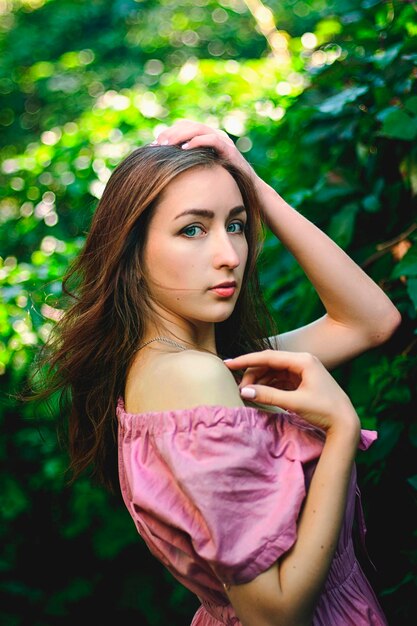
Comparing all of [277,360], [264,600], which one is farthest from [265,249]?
[264,600]

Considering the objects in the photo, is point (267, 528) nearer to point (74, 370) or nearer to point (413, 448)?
point (74, 370)

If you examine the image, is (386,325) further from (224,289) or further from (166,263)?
(166,263)

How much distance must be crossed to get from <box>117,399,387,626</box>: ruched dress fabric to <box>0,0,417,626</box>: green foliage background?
0.62 metres

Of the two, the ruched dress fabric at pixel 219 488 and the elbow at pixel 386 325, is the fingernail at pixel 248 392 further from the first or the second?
the elbow at pixel 386 325

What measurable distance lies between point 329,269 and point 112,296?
0.55 m

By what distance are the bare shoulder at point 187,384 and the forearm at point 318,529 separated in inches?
8.0

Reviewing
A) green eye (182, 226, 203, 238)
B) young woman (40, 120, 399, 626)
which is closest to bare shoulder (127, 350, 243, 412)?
young woman (40, 120, 399, 626)

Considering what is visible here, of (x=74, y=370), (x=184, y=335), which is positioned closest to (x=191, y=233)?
(x=184, y=335)

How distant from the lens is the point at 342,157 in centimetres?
279

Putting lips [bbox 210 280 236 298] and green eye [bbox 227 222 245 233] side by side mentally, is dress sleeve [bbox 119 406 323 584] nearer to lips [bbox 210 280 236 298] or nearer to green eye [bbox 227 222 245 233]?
lips [bbox 210 280 236 298]

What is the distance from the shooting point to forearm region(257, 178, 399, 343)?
193cm

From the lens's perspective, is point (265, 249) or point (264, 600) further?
point (265, 249)

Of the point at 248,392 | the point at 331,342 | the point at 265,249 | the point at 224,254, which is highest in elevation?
the point at 224,254

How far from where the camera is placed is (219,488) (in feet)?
4.53
